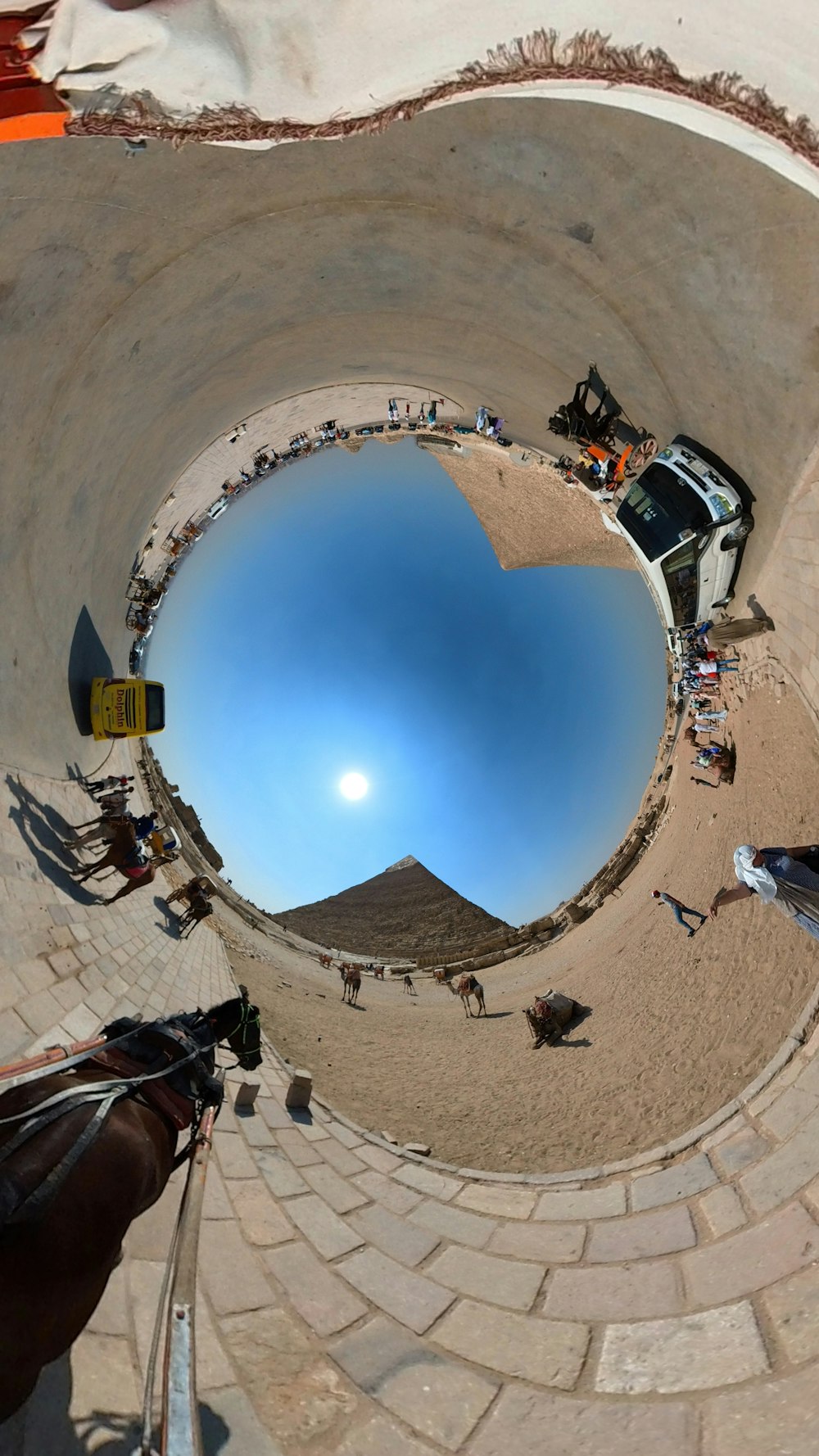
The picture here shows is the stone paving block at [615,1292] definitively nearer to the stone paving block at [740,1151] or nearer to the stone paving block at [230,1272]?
the stone paving block at [740,1151]

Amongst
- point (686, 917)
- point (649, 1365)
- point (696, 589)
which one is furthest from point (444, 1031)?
point (696, 589)

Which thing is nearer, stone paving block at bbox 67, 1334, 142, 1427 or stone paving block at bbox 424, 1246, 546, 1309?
stone paving block at bbox 67, 1334, 142, 1427

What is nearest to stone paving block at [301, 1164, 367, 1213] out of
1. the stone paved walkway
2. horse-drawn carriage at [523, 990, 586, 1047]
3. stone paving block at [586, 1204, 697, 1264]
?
the stone paved walkway

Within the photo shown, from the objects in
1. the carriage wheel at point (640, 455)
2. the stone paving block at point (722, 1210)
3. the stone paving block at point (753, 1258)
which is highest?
the carriage wheel at point (640, 455)

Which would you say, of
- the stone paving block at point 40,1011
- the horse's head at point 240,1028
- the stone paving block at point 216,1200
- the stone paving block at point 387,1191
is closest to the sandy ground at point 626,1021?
the stone paving block at point 387,1191

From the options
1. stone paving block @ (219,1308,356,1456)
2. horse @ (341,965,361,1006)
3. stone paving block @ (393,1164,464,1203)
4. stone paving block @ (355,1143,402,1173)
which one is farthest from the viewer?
horse @ (341,965,361,1006)

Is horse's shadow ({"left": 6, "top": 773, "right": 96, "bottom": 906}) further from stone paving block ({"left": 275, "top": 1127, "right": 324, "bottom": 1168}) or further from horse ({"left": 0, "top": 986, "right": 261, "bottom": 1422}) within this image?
horse ({"left": 0, "top": 986, "right": 261, "bottom": 1422})

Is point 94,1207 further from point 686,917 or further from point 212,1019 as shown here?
point 686,917

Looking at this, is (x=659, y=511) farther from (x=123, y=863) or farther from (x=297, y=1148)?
(x=123, y=863)
